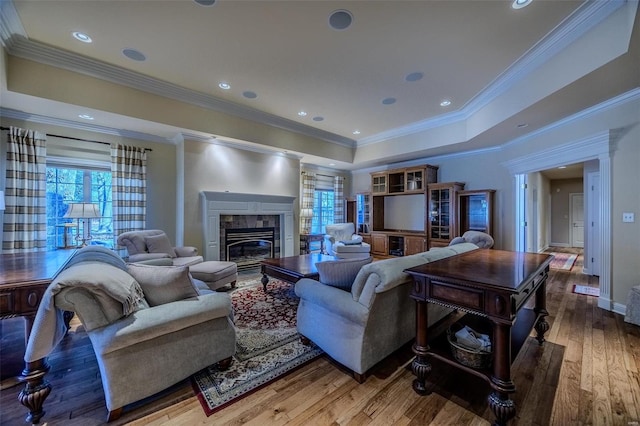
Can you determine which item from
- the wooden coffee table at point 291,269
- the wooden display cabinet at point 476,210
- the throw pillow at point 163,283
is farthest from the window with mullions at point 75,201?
the wooden display cabinet at point 476,210

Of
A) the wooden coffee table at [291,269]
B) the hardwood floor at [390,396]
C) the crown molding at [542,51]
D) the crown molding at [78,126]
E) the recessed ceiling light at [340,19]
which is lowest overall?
the hardwood floor at [390,396]

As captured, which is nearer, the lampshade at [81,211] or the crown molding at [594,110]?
the crown molding at [594,110]

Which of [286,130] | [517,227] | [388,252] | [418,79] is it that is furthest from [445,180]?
[286,130]

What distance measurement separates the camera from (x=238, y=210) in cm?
533

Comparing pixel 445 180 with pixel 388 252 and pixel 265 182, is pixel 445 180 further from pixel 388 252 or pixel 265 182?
pixel 265 182

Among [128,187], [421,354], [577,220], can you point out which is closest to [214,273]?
[128,187]

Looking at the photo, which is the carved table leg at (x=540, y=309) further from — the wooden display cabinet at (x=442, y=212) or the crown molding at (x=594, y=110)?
the wooden display cabinet at (x=442, y=212)

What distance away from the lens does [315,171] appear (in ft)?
24.4

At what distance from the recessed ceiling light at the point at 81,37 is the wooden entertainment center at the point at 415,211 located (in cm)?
596

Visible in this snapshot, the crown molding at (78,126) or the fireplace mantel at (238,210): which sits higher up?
the crown molding at (78,126)

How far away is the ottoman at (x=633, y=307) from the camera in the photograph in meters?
2.86

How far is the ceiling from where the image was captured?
2.40 meters

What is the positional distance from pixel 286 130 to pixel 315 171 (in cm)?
200

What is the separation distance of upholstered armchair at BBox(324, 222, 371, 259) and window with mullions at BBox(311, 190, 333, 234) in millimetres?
1038
